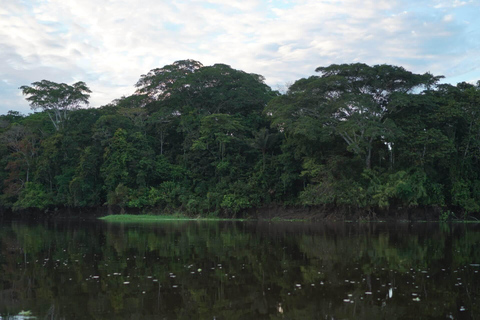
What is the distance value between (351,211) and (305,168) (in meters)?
5.03

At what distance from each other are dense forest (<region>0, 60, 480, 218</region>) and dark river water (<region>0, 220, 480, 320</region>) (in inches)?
646

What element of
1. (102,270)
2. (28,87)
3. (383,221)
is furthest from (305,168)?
(28,87)

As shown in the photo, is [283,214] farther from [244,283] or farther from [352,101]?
[244,283]

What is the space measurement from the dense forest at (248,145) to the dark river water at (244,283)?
16408 mm

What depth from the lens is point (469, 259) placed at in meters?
11.4

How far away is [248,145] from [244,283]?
29.8m

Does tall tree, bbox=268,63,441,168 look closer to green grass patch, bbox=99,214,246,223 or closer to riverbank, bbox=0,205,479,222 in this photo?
riverbank, bbox=0,205,479,222

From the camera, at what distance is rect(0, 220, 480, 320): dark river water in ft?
21.6

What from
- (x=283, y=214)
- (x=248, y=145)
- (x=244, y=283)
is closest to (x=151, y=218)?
(x=248, y=145)

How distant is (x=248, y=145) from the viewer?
125 ft

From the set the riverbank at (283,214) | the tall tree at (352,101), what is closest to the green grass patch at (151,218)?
the riverbank at (283,214)

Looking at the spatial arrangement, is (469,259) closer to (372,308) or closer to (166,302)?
(372,308)

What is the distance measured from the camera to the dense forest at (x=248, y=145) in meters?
29.5

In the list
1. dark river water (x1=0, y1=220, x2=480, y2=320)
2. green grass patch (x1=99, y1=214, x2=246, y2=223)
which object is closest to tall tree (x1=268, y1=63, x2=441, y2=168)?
green grass patch (x1=99, y1=214, x2=246, y2=223)
